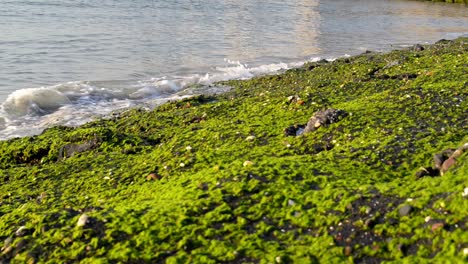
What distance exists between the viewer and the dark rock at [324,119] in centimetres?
995

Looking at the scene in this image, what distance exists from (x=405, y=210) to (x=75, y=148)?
785 cm

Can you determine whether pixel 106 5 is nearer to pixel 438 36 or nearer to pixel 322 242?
pixel 438 36

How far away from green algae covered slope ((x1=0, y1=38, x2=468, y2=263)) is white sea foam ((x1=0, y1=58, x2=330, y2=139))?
12.5 ft

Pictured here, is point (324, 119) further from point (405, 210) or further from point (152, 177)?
point (405, 210)

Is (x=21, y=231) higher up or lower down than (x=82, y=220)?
lower down

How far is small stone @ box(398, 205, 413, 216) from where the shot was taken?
579 cm

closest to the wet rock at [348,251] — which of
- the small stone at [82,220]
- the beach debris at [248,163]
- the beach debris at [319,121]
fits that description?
the beach debris at [248,163]

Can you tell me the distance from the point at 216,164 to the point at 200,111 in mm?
5300

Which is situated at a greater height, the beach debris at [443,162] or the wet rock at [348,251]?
the beach debris at [443,162]

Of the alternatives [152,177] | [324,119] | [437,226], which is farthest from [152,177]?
[437,226]

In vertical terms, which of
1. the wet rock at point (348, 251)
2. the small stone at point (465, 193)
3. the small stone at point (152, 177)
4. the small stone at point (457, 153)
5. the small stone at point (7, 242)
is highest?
the small stone at point (465, 193)

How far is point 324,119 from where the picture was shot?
9992 mm

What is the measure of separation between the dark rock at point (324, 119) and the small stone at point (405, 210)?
4.18 m

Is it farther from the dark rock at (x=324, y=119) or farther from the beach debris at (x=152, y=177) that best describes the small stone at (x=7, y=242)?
the dark rock at (x=324, y=119)
